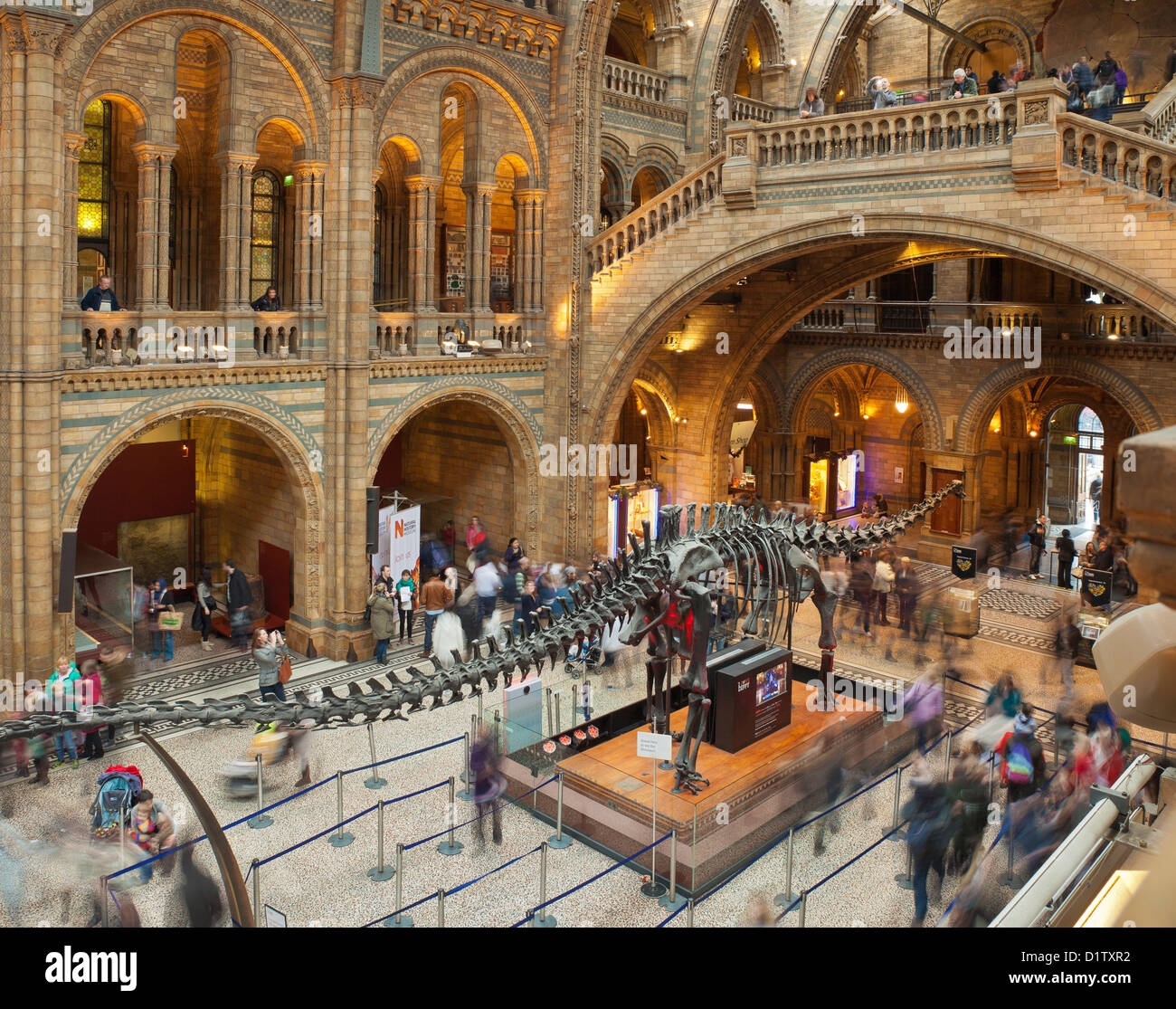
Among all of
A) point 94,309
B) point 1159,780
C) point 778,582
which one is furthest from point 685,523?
point 1159,780

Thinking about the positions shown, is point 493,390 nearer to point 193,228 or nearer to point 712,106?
point 193,228

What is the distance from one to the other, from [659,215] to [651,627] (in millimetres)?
9425

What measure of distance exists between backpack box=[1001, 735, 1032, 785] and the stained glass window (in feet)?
50.8

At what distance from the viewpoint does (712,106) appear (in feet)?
70.9

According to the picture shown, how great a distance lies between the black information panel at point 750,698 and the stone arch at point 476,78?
973 cm

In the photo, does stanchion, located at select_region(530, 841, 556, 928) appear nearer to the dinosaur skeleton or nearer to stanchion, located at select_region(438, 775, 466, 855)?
stanchion, located at select_region(438, 775, 466, 855)

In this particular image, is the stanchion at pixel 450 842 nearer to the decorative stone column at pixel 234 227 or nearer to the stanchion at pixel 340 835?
the stanchion at pixel 340 835

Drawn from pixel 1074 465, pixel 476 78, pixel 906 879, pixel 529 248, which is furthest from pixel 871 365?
pixel 906 879

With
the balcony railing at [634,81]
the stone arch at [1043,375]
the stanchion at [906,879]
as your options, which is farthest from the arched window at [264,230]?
the stone arch at [1043,375]

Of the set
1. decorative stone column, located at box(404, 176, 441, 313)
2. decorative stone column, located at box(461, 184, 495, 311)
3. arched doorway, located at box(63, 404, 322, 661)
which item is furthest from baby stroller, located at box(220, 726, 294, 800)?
decorative stone column, located at box(461, 184, 495, 311)

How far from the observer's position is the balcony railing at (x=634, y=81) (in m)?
20.4

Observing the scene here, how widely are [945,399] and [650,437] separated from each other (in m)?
6.90

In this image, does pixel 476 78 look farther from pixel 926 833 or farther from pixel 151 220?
pixel 926 833

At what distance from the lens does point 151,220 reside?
1375cm
